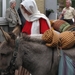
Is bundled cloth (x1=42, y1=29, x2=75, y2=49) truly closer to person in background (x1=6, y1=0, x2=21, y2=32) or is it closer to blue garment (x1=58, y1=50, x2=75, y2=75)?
blue garment (x1=58, y1=50, x2=75, y2=75)

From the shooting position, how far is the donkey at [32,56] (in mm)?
4484

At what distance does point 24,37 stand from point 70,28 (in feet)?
3.22

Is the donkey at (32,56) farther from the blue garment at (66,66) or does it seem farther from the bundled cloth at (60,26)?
the bundled cloth at (60,26)

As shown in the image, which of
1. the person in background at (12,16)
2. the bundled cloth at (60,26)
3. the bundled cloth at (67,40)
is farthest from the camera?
the person in background at (12,16)

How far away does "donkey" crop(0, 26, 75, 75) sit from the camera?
4.48m

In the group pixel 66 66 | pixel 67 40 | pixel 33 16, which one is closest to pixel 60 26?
pixel 33 16

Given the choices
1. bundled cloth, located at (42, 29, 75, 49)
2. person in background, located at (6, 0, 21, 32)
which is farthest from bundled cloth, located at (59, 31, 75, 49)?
person in background, located at (6, 0, 21, 32)

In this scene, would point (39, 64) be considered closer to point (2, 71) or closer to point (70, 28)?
point (2, 71)

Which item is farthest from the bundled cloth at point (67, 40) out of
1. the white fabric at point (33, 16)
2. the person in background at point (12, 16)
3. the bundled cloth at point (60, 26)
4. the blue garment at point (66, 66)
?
the person in background at point (12, 16)

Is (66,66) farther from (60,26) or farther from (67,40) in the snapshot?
(60,26)

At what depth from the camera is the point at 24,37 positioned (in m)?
4.57

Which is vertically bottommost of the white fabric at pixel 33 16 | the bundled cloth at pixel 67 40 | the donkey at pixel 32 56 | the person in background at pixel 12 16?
the person in background at pixel 12 16

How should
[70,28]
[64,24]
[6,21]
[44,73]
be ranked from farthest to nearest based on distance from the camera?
[6,21] → [64,24] → [70,28] → [44,73]

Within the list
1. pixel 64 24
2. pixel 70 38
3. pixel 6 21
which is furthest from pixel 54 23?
pixel 6 21
